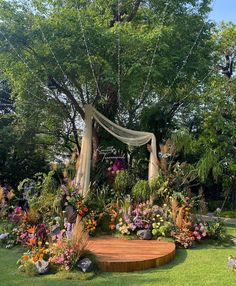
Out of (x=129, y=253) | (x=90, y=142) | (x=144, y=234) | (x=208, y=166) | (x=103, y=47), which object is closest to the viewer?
(x=129, y=253)

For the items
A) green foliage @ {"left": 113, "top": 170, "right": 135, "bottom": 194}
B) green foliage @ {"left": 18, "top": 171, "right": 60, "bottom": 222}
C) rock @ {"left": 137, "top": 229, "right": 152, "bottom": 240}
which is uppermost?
green foliage @ {"left": 113, "top": 170, "right": 135, "bottom": 194}

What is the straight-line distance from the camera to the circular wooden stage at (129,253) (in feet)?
14.7

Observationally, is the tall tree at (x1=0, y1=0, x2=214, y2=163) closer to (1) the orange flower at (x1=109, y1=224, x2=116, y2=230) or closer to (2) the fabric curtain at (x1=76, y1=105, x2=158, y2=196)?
(2) the fabric curtain at (x1=76, y1=105, x2=158, y2=196)

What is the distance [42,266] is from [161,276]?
1331 millimetres

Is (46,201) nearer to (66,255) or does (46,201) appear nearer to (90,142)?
(90,142)

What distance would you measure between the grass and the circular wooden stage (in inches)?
4.4

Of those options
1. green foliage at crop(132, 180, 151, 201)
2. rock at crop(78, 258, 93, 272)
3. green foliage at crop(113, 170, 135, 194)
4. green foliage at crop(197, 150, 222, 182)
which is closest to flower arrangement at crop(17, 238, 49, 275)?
rock at crop(78, 258, 93, 272)

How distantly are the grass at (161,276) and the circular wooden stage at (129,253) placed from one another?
0.11 m

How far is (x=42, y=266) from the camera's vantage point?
4324 millimetres

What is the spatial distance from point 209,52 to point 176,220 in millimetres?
5973

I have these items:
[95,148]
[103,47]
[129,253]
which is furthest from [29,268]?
[95,148]

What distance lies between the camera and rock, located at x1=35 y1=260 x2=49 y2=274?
430 cm

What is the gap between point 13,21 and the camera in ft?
27.4

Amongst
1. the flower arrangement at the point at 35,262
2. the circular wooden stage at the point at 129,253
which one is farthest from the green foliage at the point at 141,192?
the flower arrangement at the point at 35,262
